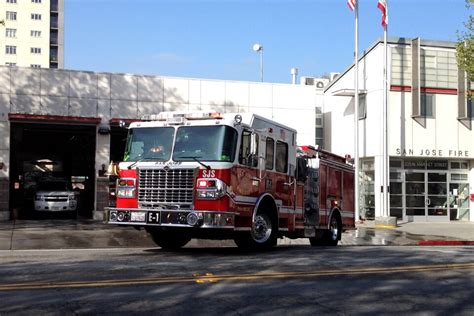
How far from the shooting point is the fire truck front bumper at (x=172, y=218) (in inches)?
426

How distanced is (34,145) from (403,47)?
2424cm

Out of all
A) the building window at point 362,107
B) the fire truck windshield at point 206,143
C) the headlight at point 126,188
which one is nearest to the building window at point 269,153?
the fire truck windshield at point 206,143

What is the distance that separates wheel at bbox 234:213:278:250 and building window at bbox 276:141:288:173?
124cm

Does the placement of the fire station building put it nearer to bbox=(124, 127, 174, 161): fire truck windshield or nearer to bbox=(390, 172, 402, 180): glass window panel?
bbox=(390, 172, 402, 180): glass window panel

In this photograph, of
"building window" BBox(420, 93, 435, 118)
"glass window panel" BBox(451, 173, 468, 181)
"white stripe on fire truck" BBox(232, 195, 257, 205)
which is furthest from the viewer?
"glass window panel" BBox(451, 173, 468, 181)

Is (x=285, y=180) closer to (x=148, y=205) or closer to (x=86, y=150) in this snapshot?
(x=148, y=205)

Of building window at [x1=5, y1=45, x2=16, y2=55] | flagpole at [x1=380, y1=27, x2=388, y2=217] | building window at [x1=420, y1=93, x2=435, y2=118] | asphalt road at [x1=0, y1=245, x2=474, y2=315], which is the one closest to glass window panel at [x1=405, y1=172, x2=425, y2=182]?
flagpole at [x1=380, y1=27, x2=388, y2=217]

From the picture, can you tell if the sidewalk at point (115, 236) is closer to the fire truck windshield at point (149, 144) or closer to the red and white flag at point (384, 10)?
the fire truck windshield at point (149, 144)

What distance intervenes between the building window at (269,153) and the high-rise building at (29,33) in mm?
105533

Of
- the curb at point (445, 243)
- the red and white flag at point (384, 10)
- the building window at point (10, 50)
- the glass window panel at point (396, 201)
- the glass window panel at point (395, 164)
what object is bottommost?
the curb at point (445, 243)

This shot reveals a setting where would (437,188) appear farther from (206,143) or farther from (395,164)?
(206,143)

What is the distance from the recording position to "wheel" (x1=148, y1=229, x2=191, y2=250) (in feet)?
43.1

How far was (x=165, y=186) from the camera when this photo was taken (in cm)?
1134

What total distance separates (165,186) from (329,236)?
661 cm
